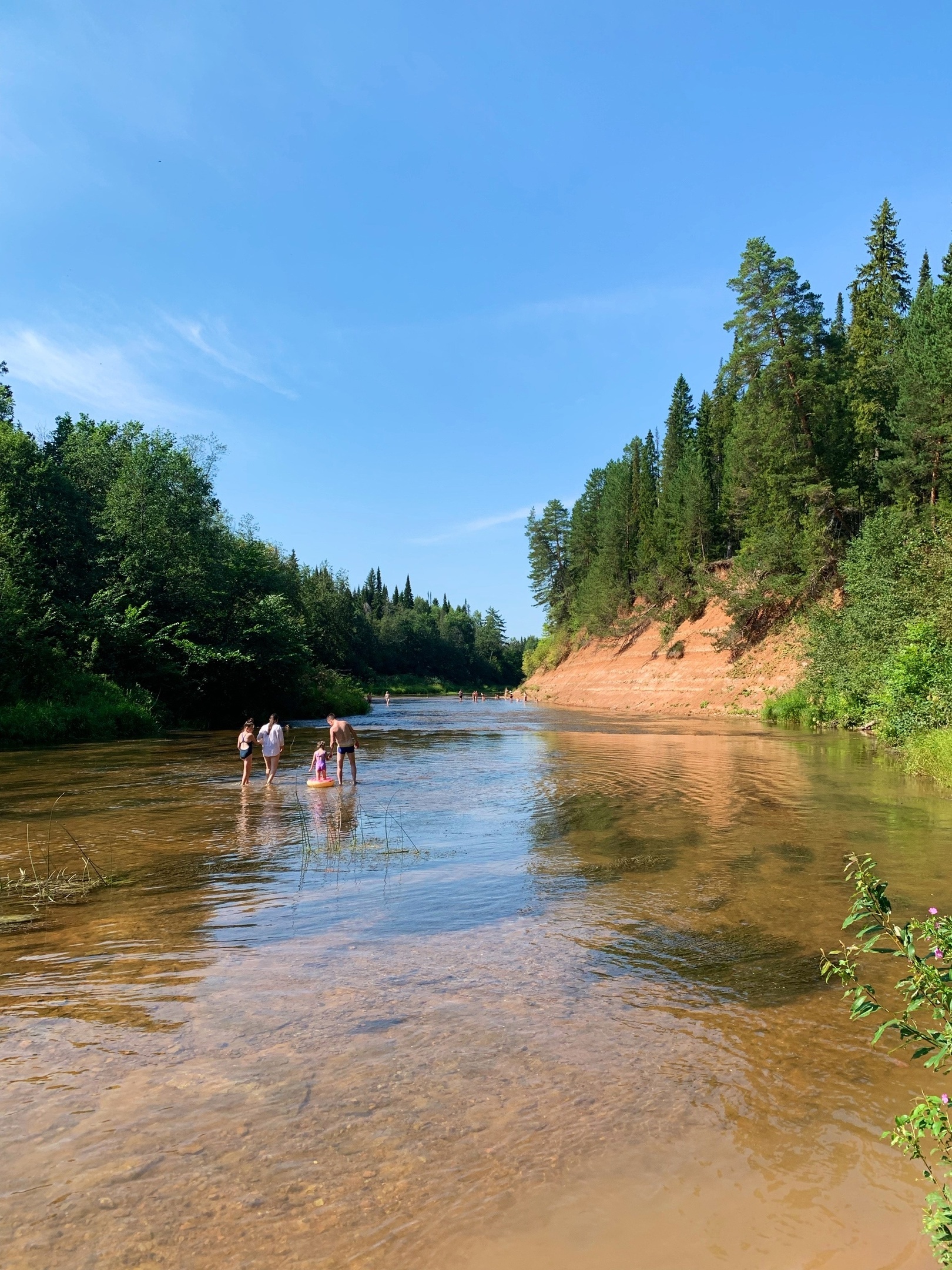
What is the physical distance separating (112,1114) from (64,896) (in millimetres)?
5393

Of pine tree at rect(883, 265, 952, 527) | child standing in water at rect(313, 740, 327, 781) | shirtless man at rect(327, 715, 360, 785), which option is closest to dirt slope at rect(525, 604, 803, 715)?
pine tree at rect(883, 265, 952, 527)

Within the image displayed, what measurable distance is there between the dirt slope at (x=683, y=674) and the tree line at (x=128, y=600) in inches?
929

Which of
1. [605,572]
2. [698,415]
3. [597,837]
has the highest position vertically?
[698,415]

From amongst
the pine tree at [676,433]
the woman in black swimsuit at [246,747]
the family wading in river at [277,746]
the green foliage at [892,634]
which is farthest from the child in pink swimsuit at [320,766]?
the pine tree at [676,433]

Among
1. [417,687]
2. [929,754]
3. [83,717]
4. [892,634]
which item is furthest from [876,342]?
[417,687]

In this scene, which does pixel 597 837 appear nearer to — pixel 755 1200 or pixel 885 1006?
pixel 885 1006

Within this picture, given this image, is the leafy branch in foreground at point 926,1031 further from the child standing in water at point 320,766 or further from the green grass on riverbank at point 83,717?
the green grass on riverbank at point 83,717

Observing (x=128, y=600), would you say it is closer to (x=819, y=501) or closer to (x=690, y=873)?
(x=690, y=873)

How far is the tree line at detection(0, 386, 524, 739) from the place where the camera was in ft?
104

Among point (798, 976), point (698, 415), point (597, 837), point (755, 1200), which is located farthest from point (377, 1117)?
point (698, 415)

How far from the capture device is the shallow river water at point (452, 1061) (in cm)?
353

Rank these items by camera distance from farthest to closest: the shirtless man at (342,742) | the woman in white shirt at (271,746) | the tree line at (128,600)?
the tree line at (128,600) → the woman in white shirt at (271,746) → the shirtless man at (342,742)

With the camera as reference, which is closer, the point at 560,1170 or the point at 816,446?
the point at 560,1170

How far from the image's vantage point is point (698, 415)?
87.0 m
